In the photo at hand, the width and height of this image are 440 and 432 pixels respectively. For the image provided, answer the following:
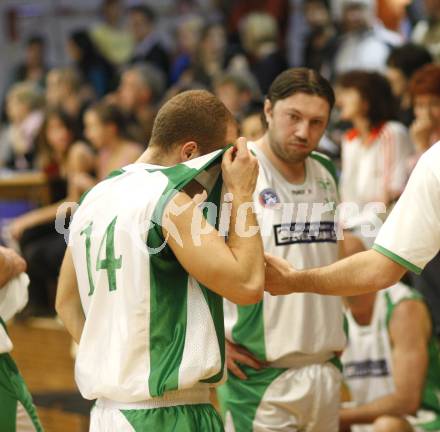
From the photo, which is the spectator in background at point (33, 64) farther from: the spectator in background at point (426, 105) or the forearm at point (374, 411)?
the forearm at point (374, 411)

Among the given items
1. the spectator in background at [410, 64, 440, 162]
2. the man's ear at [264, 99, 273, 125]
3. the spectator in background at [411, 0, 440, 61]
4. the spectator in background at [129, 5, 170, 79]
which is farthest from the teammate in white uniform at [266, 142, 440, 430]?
the spectator in background at [129, 5, 170, 79]

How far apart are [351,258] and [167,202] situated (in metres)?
0.74

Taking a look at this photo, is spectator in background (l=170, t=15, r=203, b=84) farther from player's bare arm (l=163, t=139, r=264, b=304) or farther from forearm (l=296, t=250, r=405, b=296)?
player's bare arm (l=163, t=139, r=264, b=304)

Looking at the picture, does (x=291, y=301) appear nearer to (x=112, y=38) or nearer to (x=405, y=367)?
(x=405, y=367)

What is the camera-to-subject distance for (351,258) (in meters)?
3.41

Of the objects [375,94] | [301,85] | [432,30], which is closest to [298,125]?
[301,85]

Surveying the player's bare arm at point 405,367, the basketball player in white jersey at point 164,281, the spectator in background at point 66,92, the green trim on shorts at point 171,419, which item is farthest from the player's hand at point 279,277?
the spectator in background at point 66,92

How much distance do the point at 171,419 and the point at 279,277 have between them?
2.24 ft

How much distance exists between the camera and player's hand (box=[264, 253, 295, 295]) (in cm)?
349

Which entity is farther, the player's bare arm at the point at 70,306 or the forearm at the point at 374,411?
the forearm at the point at 374,411

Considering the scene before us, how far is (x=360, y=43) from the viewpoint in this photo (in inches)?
345

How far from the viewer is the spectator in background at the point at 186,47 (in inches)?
416

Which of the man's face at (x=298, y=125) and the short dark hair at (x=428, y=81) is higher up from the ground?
the short dark hair at (x=428, y=81)

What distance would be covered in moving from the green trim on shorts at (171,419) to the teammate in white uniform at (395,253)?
23.1 inches
